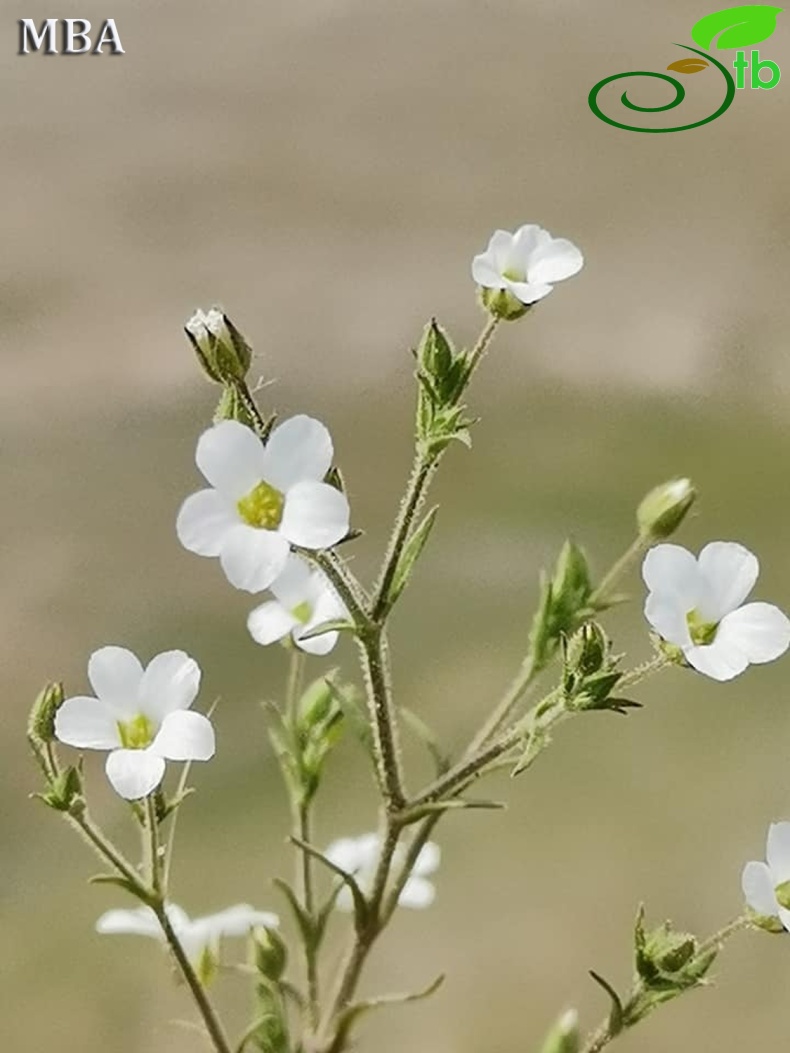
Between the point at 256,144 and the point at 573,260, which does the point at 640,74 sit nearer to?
the point at 256,144

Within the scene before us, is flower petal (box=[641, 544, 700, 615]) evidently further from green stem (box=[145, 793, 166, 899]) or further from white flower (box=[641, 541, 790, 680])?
green stem (box=[145, 793, 166, 899])

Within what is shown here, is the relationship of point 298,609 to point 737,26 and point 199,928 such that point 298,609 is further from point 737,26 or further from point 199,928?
point 737,26

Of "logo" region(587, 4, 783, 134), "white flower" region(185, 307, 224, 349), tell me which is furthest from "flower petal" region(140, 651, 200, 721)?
"logo" region(587, 4, 783, 134)

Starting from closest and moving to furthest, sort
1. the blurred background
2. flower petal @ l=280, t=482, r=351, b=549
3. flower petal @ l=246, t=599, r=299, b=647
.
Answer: flower petal @ l=280, t=482, r=351, b=549 → flower petal @ l=246, t=599, r=299, b=647 → the blurred background

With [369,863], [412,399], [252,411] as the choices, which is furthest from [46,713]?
[412,399]

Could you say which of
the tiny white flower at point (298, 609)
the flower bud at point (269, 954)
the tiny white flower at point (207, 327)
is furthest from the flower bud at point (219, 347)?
the flower bud at point (269, 954)

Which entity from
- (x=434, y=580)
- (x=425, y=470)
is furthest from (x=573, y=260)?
(x=434, y=580)
